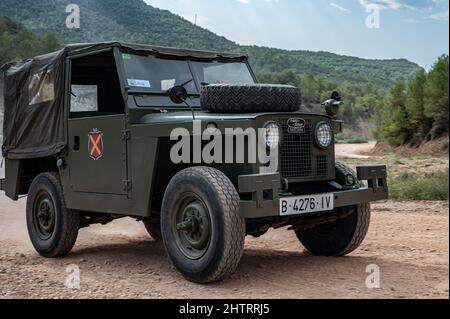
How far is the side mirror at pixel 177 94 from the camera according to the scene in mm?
5914

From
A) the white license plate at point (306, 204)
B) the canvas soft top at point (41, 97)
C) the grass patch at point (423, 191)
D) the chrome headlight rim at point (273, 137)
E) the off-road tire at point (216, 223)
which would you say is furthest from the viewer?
the grass patch at point (423, 191)

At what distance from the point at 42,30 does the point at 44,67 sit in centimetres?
3450

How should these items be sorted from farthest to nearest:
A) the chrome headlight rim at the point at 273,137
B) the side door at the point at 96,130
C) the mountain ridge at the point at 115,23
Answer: the mountain ridge at the point at 115,23 < the side door at the point at 96,130 < the chrome headlight rim at the point at 273,137

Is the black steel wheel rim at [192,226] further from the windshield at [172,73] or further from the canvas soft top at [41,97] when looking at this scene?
the canvas soft top at [41,97]

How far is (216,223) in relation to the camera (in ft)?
15.4

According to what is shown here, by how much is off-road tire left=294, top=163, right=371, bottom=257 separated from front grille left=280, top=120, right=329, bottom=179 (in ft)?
1.15

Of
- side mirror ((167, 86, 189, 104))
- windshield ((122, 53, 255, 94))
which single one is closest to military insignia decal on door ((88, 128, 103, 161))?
windshield ((122, 53, 255, 94))

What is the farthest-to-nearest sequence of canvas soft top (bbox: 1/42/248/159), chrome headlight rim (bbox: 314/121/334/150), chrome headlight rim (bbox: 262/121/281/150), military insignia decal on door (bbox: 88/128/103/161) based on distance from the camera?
canvas soft top (bbox: 1/42/248/159) < military insignia decal on door (bbox: 88/128/103/161) < chrome headlight rim (bbox: 314/121/334/150) < chrome headlight rim (bbox: 262/121/281/150)

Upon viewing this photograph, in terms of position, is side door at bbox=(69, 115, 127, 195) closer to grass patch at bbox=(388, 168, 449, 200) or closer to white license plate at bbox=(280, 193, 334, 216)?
white license plate at bbox=(280, 193, 334, 216)

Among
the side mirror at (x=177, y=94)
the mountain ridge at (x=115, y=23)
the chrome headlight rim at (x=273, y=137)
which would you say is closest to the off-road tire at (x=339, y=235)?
the chrome headlight rim at (x=273, y=137)

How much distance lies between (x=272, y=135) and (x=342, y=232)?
1.49 m

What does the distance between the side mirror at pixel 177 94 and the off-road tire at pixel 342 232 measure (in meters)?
1.61

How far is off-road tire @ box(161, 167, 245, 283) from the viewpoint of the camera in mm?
4668

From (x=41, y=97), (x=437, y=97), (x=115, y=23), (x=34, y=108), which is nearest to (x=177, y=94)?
(x=41, y=97)
